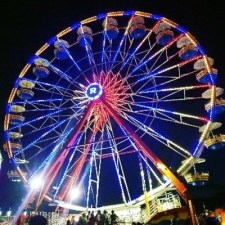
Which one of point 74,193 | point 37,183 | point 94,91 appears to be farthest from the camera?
point 74,193

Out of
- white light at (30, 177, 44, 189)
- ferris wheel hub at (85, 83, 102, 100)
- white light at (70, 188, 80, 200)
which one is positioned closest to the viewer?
white light at (30, 177, 44, 189)

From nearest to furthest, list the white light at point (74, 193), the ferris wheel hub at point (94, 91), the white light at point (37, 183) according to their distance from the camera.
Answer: the white light at point (37, 183), the ferris wheel hub at point (94, 91), the white light at point (74, 193)

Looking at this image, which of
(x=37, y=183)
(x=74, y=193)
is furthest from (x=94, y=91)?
(x=74, y=193)

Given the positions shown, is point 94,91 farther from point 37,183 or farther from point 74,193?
point 74,193

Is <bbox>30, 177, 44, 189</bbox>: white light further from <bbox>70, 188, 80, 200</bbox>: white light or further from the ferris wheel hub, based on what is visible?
the ferris wheel hub

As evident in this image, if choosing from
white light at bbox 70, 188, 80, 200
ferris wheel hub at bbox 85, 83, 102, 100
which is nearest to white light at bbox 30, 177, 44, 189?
white light at bbox 70, 188, 80, 200

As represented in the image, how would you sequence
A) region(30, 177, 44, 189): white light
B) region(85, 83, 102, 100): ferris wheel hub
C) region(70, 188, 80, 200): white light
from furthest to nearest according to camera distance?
region(70, 188, 80, 200): white light, region(85, 83, 102, 100): ferris wheel hub, region(30, 177, 44, 189): white light

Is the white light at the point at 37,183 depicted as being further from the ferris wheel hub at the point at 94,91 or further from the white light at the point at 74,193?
the ferris wheel hub at the point at 94,91

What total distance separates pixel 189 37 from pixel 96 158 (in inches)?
377

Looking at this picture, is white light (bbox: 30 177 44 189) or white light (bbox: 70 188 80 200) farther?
white light (bbox: 70 188 80 200)

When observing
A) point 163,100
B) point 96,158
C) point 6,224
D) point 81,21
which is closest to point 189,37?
point 163,100

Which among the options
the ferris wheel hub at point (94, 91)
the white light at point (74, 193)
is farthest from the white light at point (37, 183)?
the ferris wheel hub at point (94, 91)

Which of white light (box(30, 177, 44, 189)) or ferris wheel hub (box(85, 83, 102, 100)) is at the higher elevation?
ferris wheel hub (box(85, 83, 102, 100))

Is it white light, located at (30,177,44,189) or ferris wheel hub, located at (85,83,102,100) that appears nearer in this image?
white light, located at (30,177,44,189)
